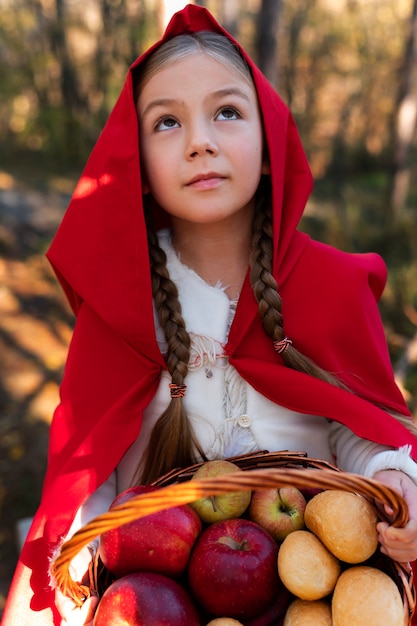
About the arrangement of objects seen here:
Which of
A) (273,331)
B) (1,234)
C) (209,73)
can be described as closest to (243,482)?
(273,331)

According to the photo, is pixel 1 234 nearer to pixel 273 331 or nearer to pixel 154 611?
pixel 273 331

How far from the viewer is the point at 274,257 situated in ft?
5.79

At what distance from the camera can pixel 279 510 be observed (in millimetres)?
1496

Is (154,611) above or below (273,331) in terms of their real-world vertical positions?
below

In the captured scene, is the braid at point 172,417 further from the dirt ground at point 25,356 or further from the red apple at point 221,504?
the dirt ground at point 25,356

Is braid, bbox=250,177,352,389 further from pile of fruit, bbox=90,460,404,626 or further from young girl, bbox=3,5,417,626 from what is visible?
pile of fruit, bbox=90,460,404,626

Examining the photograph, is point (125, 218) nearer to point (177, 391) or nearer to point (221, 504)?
point (177, 391)

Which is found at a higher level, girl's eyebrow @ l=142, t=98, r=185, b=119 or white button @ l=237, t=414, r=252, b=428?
girl's eyebrow @ l=142, t=98, r=185, b=119

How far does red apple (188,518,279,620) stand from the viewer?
1.29 metres

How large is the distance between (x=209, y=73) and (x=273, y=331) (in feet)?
2.41

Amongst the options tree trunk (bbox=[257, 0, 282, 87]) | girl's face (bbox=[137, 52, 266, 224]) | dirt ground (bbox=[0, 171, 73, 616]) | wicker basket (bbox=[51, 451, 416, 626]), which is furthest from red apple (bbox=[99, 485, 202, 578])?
tree trunk (bbox=[257, 0, 282, 87])

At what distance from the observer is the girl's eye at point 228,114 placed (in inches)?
66.5

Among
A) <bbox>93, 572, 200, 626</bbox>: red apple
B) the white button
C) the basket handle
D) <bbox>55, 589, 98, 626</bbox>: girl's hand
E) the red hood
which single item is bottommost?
<bbox>55, 589, 98, 626</bbox>: girl's hand

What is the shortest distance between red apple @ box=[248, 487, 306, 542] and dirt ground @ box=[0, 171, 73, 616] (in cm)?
160
